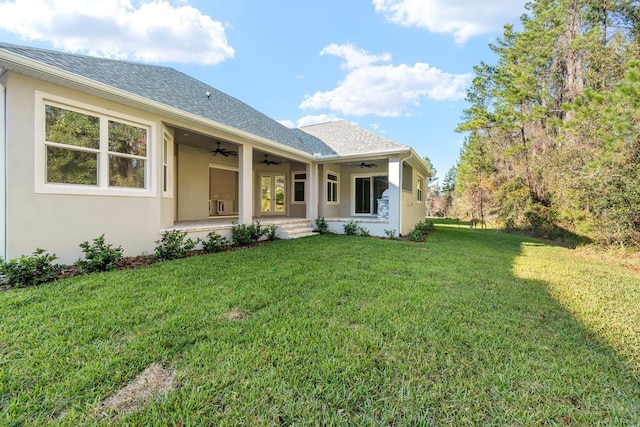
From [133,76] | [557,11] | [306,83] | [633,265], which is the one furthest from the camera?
[306,83]

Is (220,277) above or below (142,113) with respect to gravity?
below

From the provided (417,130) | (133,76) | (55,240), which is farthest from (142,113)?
(417,130)

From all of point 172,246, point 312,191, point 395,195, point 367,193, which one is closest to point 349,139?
point 312,191

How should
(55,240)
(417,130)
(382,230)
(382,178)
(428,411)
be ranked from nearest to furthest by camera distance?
(428,411), (55,240), (382,230), (382,178), (417,130)

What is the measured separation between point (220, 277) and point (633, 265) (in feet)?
36.0

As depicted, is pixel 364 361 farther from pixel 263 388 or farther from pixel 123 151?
pixel 123 151

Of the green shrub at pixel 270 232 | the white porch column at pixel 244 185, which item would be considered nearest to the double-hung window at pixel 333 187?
the green shrub at pixel 270 232

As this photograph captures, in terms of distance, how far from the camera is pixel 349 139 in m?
12.1

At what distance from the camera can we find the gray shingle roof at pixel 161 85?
17.1 feet

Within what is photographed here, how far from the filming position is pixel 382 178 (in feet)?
44.4

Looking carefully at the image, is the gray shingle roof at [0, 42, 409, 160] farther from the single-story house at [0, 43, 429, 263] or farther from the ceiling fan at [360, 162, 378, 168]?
the ceiling fan at [360, 162, 378, 168]

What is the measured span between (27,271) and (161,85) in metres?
5.87

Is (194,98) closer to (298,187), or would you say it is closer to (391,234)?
(298,187)

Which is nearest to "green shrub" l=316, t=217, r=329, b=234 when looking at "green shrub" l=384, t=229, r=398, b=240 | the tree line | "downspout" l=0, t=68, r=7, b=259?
"green shrub" l=384, t=229, r=398, b=240
